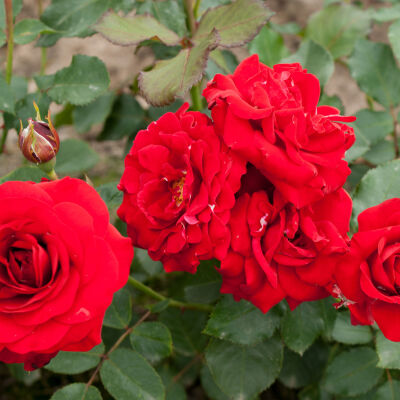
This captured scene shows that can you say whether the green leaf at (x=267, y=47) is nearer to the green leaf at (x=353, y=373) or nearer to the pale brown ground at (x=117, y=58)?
the green leaf at (x=353, y=373)

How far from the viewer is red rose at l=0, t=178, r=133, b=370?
565 millimetres

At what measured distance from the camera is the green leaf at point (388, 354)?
0.75 metres

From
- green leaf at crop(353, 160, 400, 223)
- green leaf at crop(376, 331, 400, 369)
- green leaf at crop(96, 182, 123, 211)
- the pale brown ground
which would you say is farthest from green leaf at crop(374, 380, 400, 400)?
Answer: the pale brown ground

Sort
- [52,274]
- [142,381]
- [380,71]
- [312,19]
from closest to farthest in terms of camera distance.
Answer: [52,274], [142,381], [380,71], [312,19]

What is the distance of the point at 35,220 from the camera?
0.59 metres

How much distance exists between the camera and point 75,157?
3.67ft

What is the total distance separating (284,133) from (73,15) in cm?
62

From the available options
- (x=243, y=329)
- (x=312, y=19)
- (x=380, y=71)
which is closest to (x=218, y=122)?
(x=243, y=329)

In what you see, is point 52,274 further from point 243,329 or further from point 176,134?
point 243,329

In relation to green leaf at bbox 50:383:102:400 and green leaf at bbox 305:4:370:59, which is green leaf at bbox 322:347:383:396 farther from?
green leaf at bbox 305:4:370:59

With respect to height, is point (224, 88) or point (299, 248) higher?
point (224, 88)

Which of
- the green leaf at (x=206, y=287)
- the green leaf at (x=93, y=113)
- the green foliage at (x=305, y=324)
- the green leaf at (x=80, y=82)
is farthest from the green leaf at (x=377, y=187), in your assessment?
the green leaf at (x=93, y=113)

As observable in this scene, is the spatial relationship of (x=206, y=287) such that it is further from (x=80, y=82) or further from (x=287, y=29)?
(x=287, y=29)

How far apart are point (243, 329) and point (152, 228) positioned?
0.29 m
